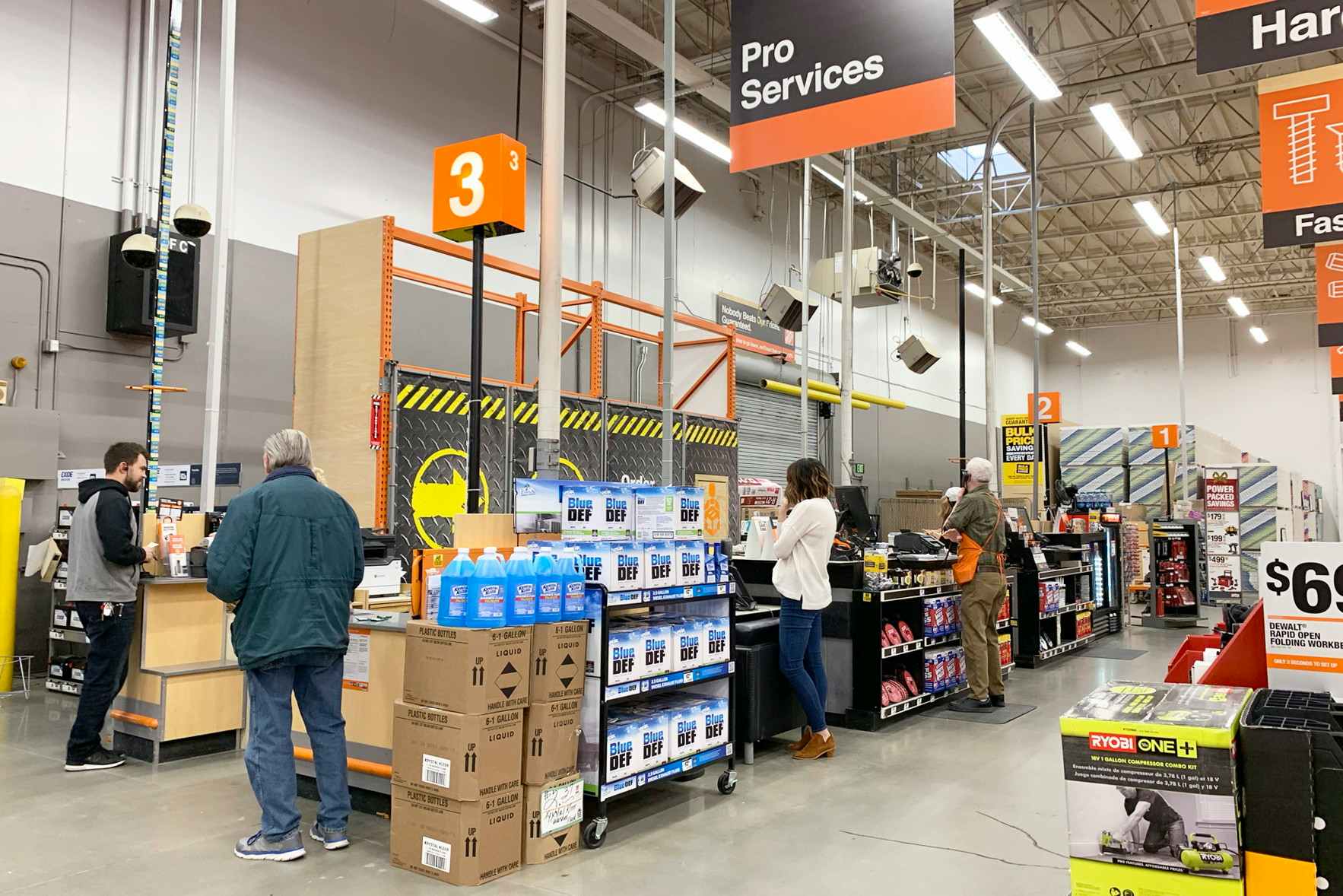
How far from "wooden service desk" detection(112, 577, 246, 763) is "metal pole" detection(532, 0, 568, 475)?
2.26 m

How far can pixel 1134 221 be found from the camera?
827 inches

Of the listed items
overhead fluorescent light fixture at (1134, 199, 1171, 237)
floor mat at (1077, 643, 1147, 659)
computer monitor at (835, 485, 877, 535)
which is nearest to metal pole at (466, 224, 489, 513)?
computer monitor at (835, 485, 877, 535)

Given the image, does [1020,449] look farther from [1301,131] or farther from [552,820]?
[552,820]

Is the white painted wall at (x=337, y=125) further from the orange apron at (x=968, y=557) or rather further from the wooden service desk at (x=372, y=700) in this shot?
the orange apron at (x=968, y=557)

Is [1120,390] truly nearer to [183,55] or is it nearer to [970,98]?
[970,98]

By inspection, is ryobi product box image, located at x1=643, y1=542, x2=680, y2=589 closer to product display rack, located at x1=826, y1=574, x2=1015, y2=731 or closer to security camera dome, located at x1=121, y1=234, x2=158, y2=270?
product display rack, located at x1=826, y1=574, x2=1015, y2=731

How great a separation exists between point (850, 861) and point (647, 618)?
4.79 ft

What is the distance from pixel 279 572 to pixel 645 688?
161cm

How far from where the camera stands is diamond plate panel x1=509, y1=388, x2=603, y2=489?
337 inches

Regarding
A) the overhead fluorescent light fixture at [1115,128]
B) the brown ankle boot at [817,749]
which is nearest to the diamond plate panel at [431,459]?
the brown ankle boot at [817,749]

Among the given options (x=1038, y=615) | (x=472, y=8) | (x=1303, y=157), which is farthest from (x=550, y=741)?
(x=472, y=8)

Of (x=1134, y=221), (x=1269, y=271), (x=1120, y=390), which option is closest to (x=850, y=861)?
(x=1134, y=221)

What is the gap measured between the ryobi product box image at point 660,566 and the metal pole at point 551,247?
72 cm

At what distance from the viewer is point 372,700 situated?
4379 mm
